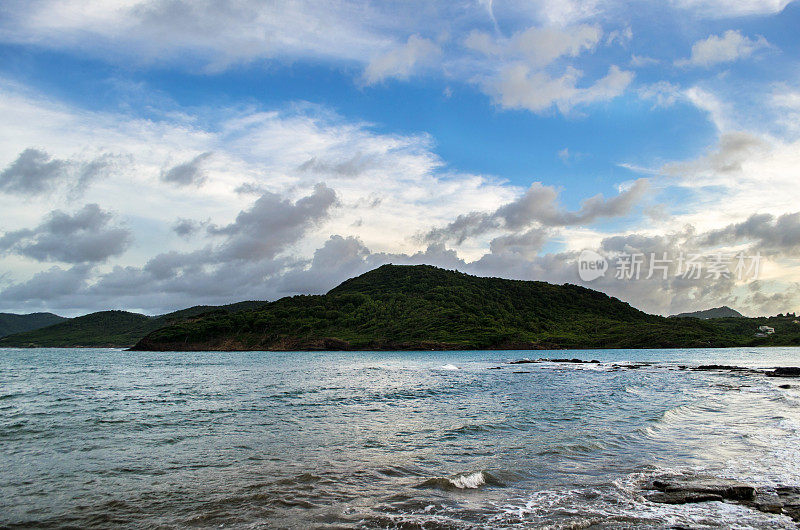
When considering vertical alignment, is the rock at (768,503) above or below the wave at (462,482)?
above

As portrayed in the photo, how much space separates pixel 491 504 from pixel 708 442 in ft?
52.0

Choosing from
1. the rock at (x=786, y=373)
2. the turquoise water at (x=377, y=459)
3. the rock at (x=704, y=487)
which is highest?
the rock at (x=704, y=487)

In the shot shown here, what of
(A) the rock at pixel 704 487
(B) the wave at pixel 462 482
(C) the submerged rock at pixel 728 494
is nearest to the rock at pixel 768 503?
(C) the submerged rock at pixel 728 494

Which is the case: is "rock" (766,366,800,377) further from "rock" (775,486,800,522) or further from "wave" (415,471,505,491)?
"wave" (415,471,505,491)

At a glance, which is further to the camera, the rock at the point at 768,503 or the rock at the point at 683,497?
the rock at the point at 683,497

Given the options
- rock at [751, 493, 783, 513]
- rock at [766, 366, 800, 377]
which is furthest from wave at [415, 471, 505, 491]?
rock at [766, 366, 800, 377]

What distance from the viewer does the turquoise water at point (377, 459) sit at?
1280 cm

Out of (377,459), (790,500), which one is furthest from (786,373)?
(377,459)

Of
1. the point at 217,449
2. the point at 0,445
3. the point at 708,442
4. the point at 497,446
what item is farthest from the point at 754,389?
the point at 0,445

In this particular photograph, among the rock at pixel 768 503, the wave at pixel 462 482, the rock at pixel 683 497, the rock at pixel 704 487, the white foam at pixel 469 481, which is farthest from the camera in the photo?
the white foam at pixel 469 481

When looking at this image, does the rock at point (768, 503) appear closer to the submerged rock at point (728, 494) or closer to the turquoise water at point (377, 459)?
the submerged rock at point (728, 494)

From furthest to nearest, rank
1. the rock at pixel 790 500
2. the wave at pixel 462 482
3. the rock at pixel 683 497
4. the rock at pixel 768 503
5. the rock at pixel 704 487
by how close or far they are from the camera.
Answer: the wave at pixel 462 482, the rock at pixel 704 487, the rock at pixel 683 497, the rock at pixel 768 503, the rock at pixel 790 500

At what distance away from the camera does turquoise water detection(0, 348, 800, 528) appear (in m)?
12.8

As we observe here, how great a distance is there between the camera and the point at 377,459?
63.4 feet
